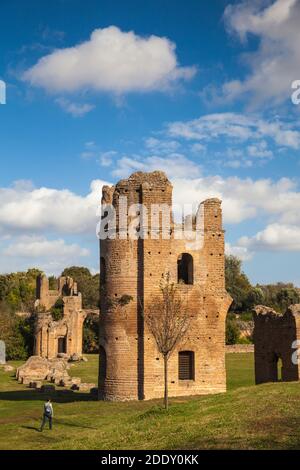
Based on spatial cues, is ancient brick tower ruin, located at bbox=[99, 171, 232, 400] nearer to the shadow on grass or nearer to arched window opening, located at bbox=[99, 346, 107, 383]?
arched window opening, located at bbox=[99, 346, 107, 383]

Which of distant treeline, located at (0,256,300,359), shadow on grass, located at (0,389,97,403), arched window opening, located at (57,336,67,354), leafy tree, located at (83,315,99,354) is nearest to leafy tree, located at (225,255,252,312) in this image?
distant treeline, located at (0,256,300,359)

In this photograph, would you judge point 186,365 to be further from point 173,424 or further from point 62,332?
point 62,332

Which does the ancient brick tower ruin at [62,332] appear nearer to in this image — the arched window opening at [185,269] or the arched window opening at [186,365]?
the arched window opening at [185,269]

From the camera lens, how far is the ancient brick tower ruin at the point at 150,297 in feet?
86.9

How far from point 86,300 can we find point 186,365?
5859 centimetres

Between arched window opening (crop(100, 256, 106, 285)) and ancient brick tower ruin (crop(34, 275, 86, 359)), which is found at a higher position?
arched window opening (crop(100, 256, 106, 285))

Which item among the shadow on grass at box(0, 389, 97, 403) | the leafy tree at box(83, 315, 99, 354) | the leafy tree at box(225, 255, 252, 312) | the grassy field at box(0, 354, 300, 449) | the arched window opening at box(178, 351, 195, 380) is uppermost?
the leafy tree at box(225, 255, 252, 312)

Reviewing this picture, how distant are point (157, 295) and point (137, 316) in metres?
1.34

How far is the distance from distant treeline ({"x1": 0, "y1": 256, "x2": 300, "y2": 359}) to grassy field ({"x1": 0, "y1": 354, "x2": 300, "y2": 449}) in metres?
32.6

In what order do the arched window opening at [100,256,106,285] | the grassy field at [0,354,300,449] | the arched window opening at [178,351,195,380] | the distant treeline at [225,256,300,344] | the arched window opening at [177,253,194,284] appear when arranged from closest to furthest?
1. the grassy field at [0,354,300,449]
2. the arched window opening at [178,351,195,380]
3. the arched window opening at [177,253,194,284]
4. the arched window opening at [100,256,106,285]
5. the distant treeline at [225,256,300,344]

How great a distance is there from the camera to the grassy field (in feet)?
45.3

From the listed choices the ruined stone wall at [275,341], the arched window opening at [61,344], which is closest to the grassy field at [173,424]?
the ruined stone wall at [275,341]

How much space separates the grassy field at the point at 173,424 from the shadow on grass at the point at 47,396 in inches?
96.5

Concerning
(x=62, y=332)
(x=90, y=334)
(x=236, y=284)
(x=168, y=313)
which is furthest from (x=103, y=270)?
(x=236, y=284)
